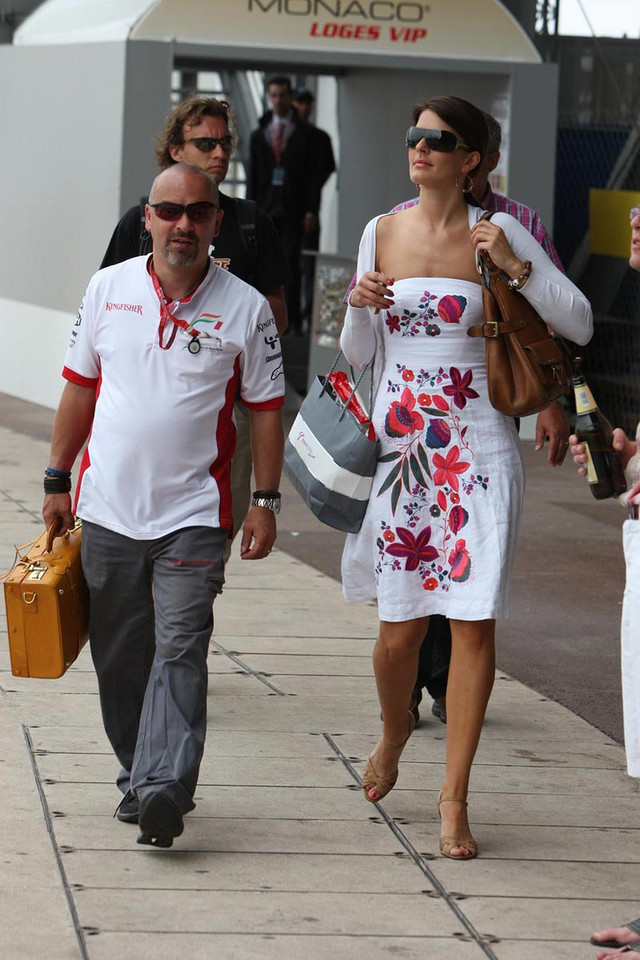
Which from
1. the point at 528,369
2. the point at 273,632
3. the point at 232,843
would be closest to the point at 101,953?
the point at 232,843

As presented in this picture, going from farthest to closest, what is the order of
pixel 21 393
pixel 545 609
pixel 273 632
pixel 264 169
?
pixel 21 393
pixel 264 169
pixel 545 609
pixel 273 632

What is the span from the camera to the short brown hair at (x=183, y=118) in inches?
219

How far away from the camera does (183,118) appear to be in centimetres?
559

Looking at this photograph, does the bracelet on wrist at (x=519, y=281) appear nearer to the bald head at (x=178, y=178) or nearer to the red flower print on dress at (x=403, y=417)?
the red flower print on dress at (x=403, y=417)

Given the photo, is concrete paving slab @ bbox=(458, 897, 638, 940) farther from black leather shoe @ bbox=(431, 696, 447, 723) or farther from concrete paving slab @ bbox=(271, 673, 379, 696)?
concrete paving slab @ bbox=(271, 673, 379, 696)

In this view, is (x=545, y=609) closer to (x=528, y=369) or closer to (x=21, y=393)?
(x=528, y=369)

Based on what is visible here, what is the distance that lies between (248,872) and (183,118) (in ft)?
8.40

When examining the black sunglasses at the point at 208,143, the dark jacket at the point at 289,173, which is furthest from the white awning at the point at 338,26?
the black sunglasses at the point at 208,143

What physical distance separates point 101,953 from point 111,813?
3.21 feet

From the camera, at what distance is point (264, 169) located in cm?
1524

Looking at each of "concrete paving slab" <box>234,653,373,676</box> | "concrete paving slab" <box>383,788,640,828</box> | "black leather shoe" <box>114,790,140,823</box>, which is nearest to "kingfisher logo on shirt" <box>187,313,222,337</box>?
"black leather shoe" <box>114,790,140,823</box>

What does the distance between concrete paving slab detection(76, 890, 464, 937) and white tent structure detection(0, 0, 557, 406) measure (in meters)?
10.1

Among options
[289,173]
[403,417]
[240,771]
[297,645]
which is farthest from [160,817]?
[289,173]

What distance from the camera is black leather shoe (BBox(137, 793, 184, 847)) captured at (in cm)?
427
